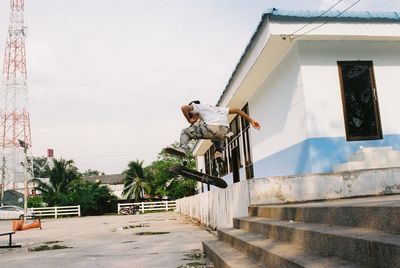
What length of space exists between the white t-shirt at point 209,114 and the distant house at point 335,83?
2207 mm

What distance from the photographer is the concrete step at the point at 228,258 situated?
11.5ft

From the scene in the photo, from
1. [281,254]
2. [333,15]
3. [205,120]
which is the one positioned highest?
[333,15]

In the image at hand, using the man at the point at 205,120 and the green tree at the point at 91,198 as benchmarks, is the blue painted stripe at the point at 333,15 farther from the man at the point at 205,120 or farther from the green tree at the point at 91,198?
the green tree at the point at 91,198

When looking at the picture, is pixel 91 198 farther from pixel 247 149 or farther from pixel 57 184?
pixel 247 149

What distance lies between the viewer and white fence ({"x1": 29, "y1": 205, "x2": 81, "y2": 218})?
35375mm

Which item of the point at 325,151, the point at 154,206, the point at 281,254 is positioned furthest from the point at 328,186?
the point at 154,206

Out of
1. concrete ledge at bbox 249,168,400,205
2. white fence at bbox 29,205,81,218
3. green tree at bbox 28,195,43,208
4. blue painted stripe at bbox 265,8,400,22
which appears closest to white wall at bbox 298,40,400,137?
blue painted stripe at bbox 265,8,400,22

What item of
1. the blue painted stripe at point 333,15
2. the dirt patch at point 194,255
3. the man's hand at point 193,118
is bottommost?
the dirt patch at point 194,255

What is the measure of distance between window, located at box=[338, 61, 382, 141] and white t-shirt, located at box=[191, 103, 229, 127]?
9.89 feet

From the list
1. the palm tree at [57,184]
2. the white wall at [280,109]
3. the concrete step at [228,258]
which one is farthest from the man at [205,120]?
the palm tree at [57,184]

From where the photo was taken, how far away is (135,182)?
46719mm

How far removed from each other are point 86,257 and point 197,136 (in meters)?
2.73

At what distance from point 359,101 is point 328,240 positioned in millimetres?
5856

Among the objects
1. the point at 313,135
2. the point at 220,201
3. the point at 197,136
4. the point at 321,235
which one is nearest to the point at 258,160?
the point at 220,201
